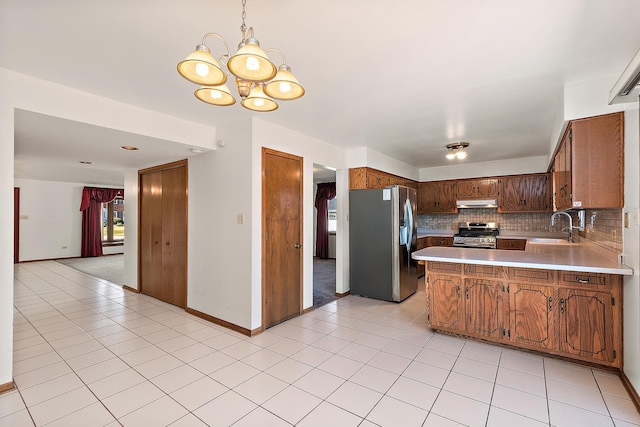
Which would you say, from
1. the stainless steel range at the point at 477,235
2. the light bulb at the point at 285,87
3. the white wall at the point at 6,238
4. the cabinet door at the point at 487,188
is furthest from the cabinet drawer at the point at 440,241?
the white wall at the point at 6,238

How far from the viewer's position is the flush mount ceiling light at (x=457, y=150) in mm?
4660

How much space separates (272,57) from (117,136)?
2.10 m

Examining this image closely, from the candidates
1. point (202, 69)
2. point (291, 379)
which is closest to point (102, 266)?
point (291, 379)

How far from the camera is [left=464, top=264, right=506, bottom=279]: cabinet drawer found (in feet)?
9.46

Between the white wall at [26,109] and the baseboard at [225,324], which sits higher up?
the white wall at [26,109]

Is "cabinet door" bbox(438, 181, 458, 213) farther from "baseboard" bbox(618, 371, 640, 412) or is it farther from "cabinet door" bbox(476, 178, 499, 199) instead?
"baseboard" bbox(618, 371, 640, 412)

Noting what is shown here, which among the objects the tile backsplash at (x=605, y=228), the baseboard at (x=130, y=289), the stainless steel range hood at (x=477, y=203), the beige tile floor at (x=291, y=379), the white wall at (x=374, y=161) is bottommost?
the beige tile floor at (x=291, y=379)

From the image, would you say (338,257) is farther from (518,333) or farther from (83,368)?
(83,368)

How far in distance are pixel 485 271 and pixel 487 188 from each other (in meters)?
3.87

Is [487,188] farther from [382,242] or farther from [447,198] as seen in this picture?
[382,242]

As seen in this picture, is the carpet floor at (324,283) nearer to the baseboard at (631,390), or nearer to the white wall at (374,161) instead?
the white wall at (374,161)

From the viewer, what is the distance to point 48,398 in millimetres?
2150

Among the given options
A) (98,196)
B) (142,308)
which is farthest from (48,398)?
(98,196)

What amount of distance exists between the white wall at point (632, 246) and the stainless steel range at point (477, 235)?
3532mm
